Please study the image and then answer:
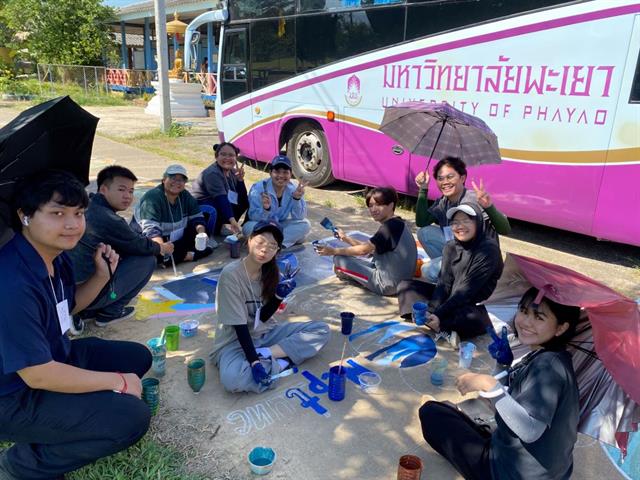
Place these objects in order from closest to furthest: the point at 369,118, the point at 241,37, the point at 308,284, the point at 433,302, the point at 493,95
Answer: the point at 433,302 → the point at 308,284 → the point at 493,95 → the point at 369,118 → the point at 241,37

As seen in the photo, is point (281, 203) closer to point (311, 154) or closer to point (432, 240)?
point (432, 240)

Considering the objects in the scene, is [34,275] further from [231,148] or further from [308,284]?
[231,148]

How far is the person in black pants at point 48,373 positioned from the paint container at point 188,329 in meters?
1.22

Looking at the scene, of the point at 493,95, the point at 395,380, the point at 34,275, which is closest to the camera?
the point at 34,275

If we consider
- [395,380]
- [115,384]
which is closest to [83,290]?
[115,384]

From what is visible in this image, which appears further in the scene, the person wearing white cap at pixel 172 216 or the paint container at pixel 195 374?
the person wearing white cap at pixel 172 216

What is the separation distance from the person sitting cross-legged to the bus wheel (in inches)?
180

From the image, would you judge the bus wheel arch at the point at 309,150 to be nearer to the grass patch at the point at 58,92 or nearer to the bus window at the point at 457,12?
the bus window at the point at 457,12

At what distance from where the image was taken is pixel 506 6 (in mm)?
5457

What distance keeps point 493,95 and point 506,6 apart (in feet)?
3.08

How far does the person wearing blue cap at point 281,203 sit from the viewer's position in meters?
5.34

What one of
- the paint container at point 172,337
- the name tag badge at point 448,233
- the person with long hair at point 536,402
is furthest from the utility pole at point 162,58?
the person with long hair at point 536,402

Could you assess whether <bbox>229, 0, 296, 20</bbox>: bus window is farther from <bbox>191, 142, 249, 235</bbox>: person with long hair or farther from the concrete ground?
the concrete ground

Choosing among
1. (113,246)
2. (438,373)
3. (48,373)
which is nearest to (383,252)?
(438,373)
